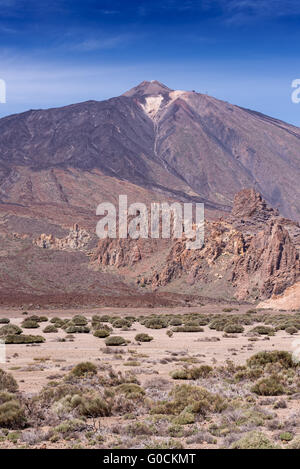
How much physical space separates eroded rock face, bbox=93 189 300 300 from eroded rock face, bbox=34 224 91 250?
21.8 m

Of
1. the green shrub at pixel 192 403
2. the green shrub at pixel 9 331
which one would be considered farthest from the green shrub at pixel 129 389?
the green shrub at pixel 9 331

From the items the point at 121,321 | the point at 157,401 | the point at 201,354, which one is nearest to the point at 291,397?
the point at 157,401

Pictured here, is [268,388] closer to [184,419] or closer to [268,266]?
[184,419]

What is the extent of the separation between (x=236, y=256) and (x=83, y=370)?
54061mm

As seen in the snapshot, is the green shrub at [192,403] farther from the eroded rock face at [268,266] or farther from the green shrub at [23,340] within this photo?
the eroded rock face at [268,266]

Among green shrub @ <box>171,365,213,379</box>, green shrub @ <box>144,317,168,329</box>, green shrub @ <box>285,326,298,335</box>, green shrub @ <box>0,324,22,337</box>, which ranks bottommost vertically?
green shrub @ <box>144,317,168,329</box>

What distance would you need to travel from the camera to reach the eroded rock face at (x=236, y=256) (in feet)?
213

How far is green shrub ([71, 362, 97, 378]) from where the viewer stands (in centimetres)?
1720

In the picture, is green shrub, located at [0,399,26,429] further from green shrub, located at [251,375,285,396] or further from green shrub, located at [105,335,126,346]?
green shrub, located at [105,335,126,346]

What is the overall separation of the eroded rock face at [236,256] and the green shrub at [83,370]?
47.7 metres

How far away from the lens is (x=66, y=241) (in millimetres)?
114750

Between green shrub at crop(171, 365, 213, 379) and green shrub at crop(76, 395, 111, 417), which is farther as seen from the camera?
green shrub at crop(171, 365, 213, 379)

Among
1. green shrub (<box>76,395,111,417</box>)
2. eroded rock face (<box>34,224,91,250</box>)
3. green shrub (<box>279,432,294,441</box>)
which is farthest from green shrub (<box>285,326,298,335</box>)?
eroded rock face (<box>34,224,91,250</box>)
